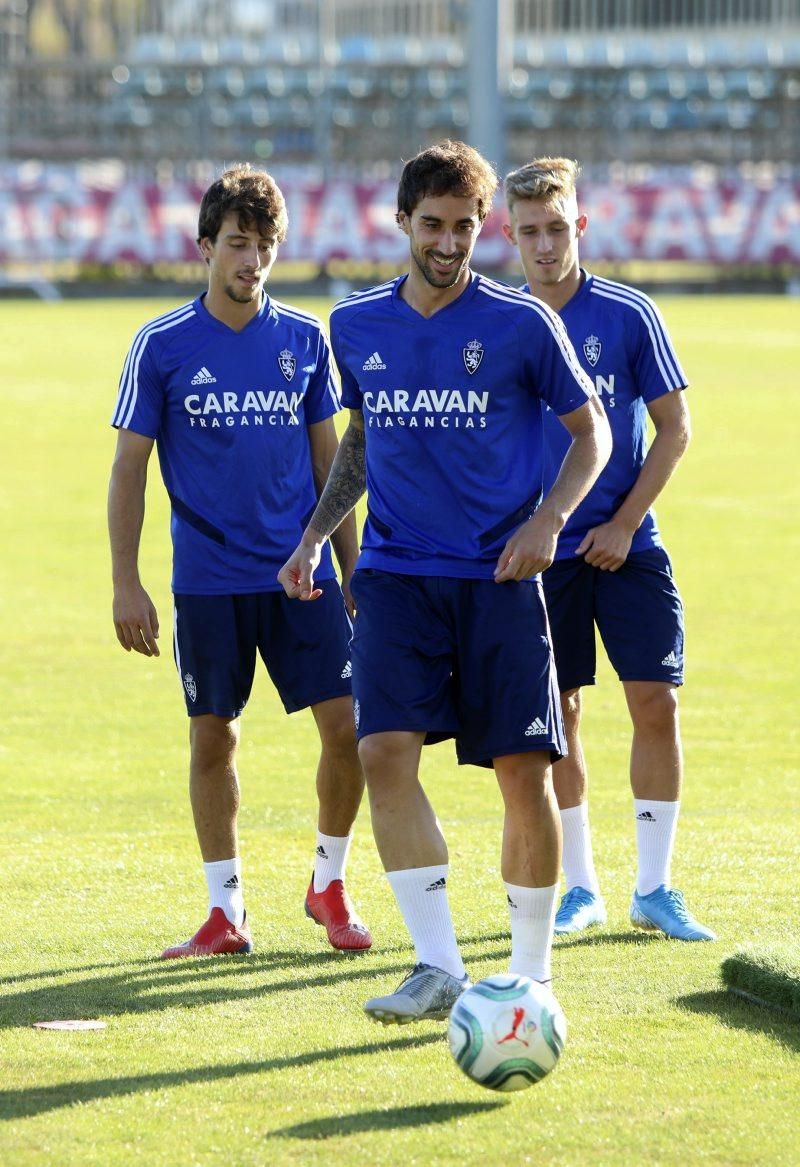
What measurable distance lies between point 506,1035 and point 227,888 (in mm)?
1614

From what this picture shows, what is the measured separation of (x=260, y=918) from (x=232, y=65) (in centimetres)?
5996

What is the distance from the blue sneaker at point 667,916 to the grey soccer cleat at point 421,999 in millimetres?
1014

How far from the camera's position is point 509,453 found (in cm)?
490

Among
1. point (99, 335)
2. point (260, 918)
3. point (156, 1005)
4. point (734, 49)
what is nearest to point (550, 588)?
point (260, 918)

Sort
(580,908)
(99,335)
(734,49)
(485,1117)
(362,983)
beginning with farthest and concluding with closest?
(734,49) → (99,335) → (580,908) → (362,983) → (485,1117)

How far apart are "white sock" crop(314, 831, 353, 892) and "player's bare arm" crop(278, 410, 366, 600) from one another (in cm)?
93

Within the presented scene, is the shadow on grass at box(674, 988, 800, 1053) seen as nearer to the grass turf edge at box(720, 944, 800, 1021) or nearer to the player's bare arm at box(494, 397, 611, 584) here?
the grass turf edge at box(720, 944, 800, 1021)

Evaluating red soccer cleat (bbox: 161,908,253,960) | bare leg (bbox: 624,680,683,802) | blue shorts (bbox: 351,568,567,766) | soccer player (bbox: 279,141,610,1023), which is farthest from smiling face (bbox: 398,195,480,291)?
red soccer cleat (bbox: 161,908,253,960)

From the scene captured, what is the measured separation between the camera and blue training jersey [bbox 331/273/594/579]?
4.86m

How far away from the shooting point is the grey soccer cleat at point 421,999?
4652mm

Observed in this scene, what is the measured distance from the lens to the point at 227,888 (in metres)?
5.73

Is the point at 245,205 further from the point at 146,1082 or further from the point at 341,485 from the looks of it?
the point at 146,1082

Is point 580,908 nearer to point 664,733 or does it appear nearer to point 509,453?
point 664,733

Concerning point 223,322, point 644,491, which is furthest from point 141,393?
point 644,491
